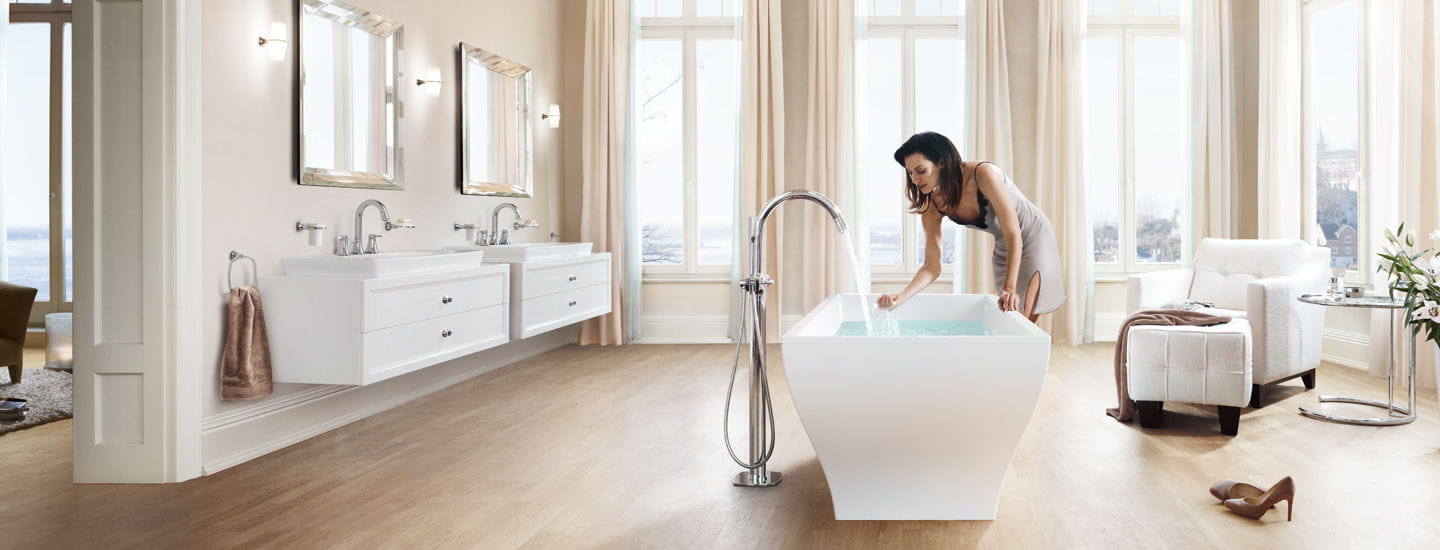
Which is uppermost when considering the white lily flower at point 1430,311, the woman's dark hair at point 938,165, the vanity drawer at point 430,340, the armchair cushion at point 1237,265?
the woman's dark hair at point 938,165

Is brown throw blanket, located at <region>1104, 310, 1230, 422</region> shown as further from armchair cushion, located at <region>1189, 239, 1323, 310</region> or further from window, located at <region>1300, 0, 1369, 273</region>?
window, located at <region>1300, 0, 1369, 273</region>

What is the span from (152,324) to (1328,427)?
4515mm

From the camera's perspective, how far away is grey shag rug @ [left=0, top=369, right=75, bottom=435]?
14.0 feet

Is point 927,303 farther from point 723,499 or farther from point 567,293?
point 567,293

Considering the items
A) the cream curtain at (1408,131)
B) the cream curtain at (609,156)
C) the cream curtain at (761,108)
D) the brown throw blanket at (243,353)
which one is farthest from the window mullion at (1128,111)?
the brown throw blanket at (243,353)

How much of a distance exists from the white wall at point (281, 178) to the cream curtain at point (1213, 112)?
15.8ft

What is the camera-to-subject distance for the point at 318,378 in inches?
146

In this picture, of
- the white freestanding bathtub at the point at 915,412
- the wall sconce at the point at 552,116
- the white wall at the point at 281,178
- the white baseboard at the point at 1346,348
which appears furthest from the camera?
the wall sconce at the point at 552,116

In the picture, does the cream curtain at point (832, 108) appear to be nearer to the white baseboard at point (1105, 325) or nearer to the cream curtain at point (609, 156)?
the cream curtain at point (609, 156)

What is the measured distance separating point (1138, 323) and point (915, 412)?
6.99 feet

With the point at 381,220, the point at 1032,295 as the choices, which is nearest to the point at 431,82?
the point at 381,220

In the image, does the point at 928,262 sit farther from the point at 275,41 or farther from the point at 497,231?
the point at 497,231

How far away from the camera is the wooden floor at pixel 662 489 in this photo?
270cm

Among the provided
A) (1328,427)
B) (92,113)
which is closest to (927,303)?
(1328,427)
